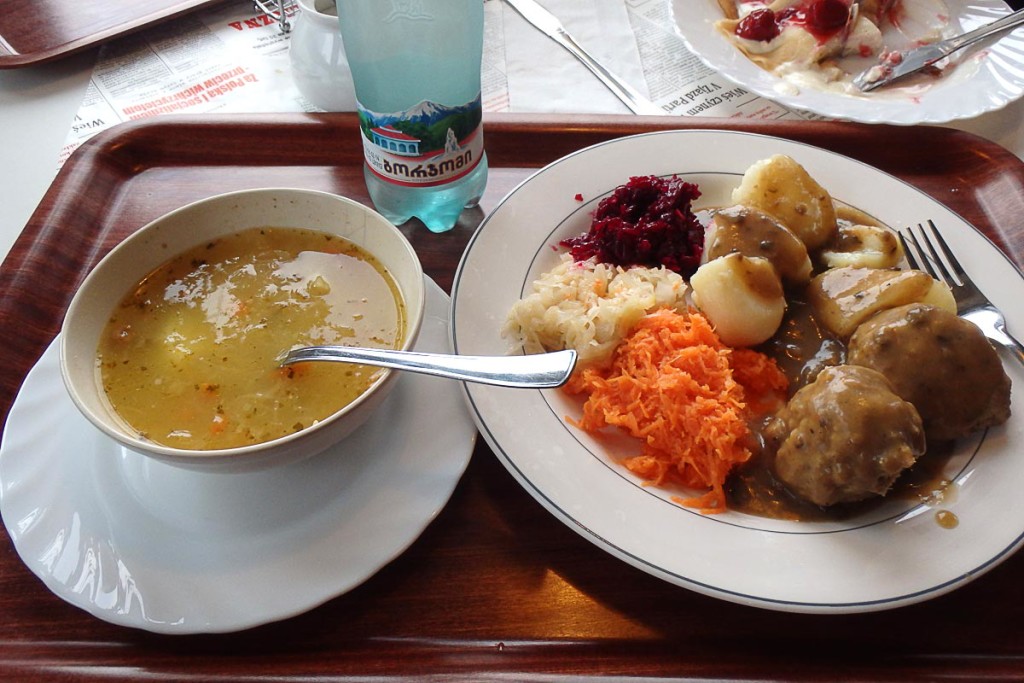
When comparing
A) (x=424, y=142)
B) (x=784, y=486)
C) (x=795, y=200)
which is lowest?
(x=784, y=486)

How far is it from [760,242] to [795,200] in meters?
0.21

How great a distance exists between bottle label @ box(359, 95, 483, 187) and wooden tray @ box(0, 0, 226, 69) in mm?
1643

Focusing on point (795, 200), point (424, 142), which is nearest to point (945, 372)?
point (795, 200)

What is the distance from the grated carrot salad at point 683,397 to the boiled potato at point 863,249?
393 millimetres

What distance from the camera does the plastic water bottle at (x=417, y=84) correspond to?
180cm

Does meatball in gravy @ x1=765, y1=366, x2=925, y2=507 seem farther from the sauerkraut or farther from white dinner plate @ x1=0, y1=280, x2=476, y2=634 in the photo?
white dinner plate @ x1=0, y1=280, x2=476, y2=634

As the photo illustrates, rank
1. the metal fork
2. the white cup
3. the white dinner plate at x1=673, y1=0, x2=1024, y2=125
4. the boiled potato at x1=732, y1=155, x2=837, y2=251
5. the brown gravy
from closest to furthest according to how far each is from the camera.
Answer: the brown gravy, the metal fork, the boiled potato at x1=732, y1=155, x2=837, y2=251, the white cup, the white dinner plate at x1=673, y1=0, x2=1024, y2=125

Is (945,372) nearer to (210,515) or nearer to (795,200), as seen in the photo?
(795,200)

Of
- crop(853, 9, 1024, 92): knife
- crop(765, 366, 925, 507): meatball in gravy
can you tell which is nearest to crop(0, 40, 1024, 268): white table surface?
crop(853, 9, 1024, 92): knife

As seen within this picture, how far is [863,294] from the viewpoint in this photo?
5.77ft

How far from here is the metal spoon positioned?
1.33 meters

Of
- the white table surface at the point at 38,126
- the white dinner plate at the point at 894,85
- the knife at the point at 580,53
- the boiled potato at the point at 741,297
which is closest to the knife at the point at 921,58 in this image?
the white dinner plate at the point at 894,85

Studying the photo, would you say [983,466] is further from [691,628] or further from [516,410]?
[516,410]

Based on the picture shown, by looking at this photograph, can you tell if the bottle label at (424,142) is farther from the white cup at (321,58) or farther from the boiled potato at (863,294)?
the boiled potato at (863,294)
